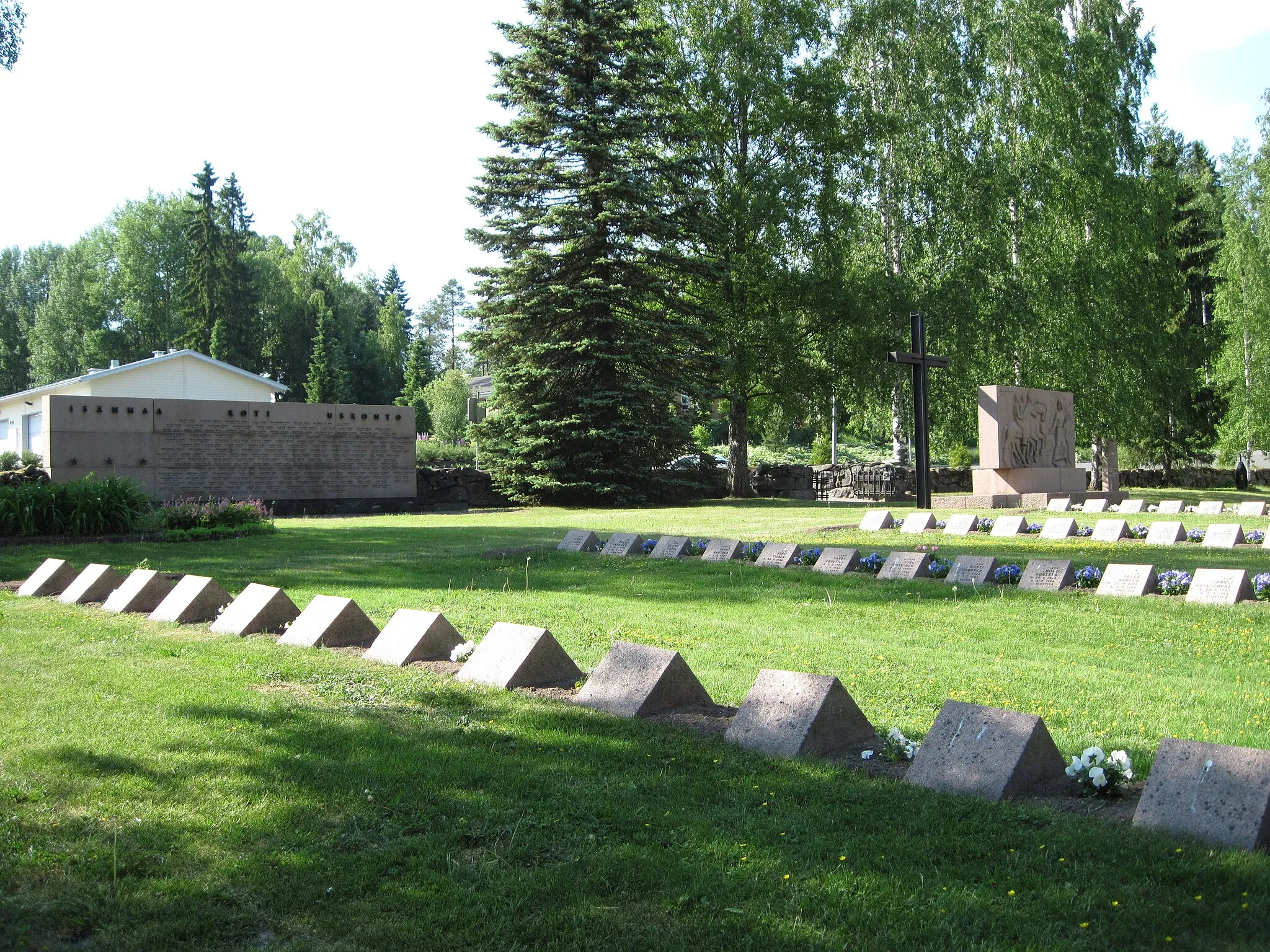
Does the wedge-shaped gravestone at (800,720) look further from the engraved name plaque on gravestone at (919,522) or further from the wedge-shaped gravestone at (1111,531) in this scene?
the engraved name plaque on gravestone at (919,522)

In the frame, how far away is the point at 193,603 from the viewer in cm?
803

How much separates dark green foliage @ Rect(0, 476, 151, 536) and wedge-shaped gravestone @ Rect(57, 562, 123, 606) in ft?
18.5

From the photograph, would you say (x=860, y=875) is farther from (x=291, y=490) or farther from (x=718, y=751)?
(x=291, y=490)

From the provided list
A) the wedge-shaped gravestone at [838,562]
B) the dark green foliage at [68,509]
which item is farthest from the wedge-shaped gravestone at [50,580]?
the wedge-shaped gravestone at [838,562]

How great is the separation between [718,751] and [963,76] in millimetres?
29749

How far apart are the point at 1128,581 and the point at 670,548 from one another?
17.8ft

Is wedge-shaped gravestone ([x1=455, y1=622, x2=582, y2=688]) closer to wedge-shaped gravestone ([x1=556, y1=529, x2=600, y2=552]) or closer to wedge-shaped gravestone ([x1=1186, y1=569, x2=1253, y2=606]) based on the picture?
wedge-shaped gravestone ([x1=1186, y1=569, x2=1253, y2=606])

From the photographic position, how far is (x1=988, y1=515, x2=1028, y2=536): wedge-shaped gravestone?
15.2m

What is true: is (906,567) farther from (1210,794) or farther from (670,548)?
(1210,794)

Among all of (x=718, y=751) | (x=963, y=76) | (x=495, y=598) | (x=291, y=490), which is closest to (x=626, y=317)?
(x=291, y=490)

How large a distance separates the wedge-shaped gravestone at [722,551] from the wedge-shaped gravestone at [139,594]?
6053mm

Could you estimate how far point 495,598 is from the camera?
9.34 m

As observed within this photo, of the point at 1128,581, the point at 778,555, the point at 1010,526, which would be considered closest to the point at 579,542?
the point at 778,555

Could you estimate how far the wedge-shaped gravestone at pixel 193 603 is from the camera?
801cm
